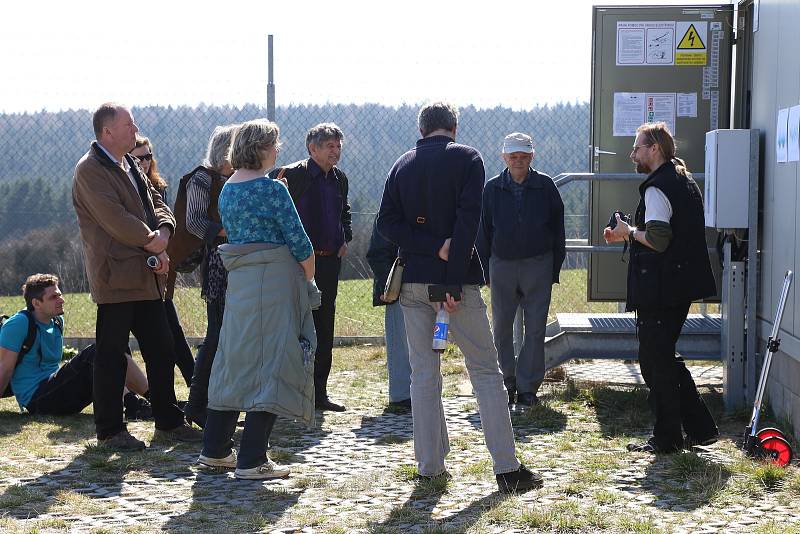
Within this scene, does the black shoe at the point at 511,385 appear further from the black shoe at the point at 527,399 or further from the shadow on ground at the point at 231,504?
the shadow on ground at the point at 231,504

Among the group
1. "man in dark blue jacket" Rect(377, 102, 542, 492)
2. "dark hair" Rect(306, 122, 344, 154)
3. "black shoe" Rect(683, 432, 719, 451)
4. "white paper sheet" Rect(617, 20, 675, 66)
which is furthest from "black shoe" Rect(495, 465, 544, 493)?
"white paper sheet" Rect(617, 20, 675, 66)

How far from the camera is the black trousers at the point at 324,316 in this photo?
25.2 feet

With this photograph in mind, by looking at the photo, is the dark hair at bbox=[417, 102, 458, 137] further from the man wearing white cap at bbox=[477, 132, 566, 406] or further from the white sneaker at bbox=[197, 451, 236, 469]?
the man wearing white cap at bbox=[477, 132, 566, 406]

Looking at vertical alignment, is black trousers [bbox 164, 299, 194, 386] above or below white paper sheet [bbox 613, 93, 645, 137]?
below

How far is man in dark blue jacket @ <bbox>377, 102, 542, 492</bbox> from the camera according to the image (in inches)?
207

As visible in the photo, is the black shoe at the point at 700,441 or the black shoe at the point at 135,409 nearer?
the black shoe at the point at 700,441

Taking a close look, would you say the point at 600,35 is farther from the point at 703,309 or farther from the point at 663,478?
the point at 663,478

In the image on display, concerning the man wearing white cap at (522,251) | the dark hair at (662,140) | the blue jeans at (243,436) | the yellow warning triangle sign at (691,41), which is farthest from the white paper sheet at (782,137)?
the blue jeans at (243,436)

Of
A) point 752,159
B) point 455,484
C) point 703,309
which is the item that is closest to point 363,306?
point 703,309

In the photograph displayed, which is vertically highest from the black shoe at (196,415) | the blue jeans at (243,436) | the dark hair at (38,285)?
the dark hair at (38,285)

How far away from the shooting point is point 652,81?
859 centimetres

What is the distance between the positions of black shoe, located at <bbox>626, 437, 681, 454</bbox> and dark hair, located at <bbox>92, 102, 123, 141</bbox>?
3288mm

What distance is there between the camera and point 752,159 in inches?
285

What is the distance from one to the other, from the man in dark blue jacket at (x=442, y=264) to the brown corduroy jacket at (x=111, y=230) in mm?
1506
